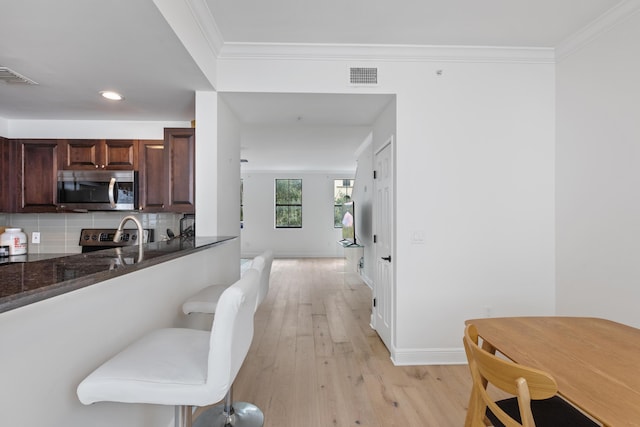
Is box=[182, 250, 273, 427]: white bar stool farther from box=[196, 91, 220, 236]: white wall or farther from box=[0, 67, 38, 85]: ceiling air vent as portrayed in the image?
box=[0, 67, 38, 85]: ceiling air vent

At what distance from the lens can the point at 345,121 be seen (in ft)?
12.1

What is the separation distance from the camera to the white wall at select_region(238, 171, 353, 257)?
379 inches

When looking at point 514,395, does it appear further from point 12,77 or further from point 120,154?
point 120,154

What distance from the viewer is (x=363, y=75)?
9.19 ft

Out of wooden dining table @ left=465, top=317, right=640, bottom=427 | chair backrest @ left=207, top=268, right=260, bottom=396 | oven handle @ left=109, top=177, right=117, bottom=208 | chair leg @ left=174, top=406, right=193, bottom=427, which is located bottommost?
chair leg @ left=174, top=406, right=193, bottom=427

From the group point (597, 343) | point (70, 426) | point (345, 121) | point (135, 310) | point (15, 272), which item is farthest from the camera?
point (345, 121)

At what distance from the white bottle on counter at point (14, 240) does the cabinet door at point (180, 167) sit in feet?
5.54


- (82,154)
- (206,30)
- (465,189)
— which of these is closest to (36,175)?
(82,154)

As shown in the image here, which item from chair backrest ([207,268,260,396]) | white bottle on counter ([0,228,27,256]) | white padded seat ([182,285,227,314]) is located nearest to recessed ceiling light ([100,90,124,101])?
white bottle on counter ([0,228,27,256])

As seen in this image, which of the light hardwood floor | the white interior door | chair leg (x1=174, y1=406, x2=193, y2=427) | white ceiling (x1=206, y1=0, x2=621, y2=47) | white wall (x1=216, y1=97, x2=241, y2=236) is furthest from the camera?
the white interior door

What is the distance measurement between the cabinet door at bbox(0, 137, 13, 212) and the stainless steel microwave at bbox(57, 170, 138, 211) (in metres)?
0.50

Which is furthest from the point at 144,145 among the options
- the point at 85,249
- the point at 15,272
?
the point at 15,272

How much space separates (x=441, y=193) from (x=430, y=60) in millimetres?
1211

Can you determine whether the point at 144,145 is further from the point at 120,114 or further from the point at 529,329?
the point at 529,329
